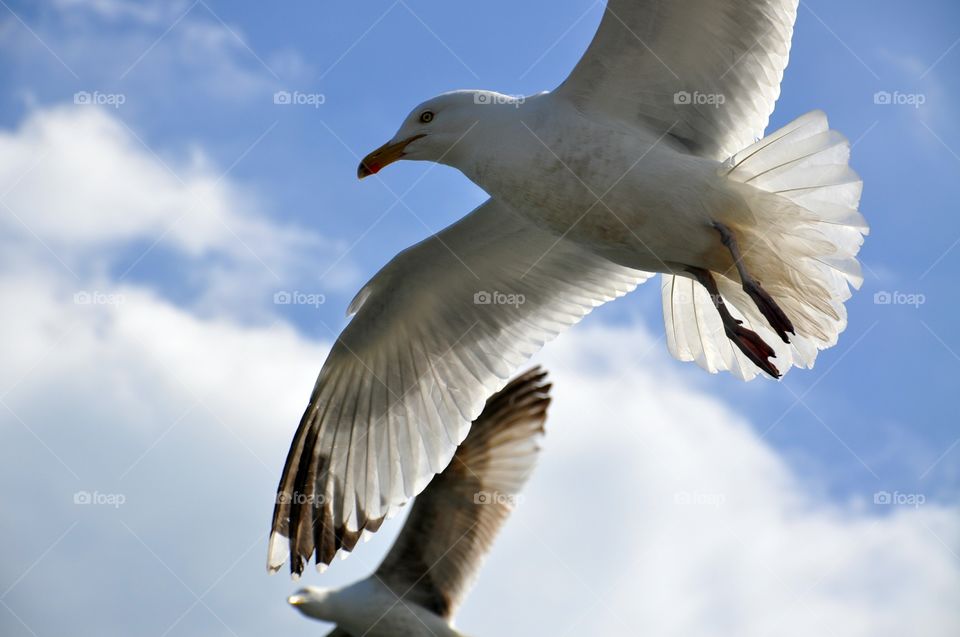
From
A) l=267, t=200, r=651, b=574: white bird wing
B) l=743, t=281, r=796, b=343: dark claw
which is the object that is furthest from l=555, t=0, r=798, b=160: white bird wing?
l=267, t=200, r=651, b=574: white bird wing

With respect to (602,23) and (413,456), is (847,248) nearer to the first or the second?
(602,23)

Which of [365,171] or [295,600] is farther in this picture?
[295,600]

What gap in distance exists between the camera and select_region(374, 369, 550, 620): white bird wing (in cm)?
757

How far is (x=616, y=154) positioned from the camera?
4840 millimetres

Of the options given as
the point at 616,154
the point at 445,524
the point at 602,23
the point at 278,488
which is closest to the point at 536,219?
the point at 616,154

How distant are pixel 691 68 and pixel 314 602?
15.5 ft

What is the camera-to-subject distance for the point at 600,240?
5.00 meters

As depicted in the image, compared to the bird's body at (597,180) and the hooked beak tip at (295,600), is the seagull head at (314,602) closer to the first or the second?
the hooked beak tip at (295,600)

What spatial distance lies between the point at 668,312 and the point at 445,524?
254cm
